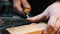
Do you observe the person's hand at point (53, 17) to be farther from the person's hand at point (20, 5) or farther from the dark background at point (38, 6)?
the dark background at point (38, 6)

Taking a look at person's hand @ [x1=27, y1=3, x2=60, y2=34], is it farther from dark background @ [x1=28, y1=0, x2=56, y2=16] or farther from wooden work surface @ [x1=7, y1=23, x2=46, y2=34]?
dark background @ [x1=28, y1=0, x2=56, y2=16]

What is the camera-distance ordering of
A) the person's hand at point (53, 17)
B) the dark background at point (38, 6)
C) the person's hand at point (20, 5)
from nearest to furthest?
1. the person's hand at point (53, 17)
2. the person's hand at point (20, 5)
3. the dark background at point (38, 6)

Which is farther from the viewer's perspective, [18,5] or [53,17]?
[18,5]

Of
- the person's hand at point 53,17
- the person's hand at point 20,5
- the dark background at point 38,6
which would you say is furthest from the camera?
the dark background at point 38,6

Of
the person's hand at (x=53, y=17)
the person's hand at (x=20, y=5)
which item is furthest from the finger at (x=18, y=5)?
the person's hand at (x=53, y=17)

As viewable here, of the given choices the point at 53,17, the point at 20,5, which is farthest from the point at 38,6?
the point at 53,17

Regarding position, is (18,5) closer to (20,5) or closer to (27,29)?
(20,5)

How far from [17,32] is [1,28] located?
3.1 inches

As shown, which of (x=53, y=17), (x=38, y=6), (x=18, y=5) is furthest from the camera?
(x=38, y=6)

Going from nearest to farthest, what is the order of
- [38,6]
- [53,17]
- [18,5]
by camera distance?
[53,17], [18,5], [38,6]

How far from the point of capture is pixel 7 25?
59 cm

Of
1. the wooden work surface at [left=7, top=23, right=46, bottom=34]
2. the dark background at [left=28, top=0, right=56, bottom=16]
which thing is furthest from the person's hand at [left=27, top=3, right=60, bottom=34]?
the dark background at [left=28, top=0, right=56, bottom=16]

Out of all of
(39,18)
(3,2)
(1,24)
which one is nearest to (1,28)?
(1,24)

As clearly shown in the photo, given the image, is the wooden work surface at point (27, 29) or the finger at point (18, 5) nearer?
the wooden work surface at point (27, 29)
